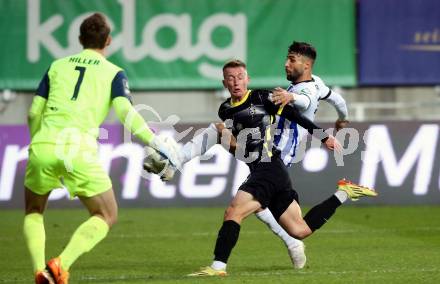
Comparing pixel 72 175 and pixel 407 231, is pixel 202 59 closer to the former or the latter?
pixel 407 231

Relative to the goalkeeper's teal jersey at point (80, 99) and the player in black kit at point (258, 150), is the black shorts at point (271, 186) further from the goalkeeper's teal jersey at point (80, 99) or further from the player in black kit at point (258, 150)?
the goalkeeper's teal jersey at point (80, 99)

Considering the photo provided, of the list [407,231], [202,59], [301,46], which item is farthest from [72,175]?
[202,59]

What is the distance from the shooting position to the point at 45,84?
25.8ft

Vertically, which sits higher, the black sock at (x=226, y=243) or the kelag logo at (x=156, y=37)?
the kelag logo at (x=156, y=37)

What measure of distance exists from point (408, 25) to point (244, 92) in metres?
11.4

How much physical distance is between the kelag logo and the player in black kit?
1034 centimetres

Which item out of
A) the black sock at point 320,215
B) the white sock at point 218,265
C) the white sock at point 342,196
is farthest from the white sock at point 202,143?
the white sock at point 218,265

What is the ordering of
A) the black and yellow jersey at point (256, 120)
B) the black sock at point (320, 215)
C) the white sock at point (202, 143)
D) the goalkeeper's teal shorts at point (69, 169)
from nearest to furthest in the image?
the goalkeeper's teal shorts at point (69, 169)
the black and yellow jersey at point (256, 120)
the black sock at point (320, 215)
the white sock at point (202, 143)

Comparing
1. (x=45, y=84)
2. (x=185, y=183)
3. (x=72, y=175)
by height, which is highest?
(x=45, y=84)

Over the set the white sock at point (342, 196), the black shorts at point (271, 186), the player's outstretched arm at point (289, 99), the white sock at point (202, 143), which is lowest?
the white sock at point (342, 196)

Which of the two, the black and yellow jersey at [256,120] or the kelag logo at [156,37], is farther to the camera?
the kelag logo at [156,37]

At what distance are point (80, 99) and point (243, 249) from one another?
13.6ft

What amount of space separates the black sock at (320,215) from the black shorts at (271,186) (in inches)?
12.3

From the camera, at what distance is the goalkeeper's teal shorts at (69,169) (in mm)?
7586
